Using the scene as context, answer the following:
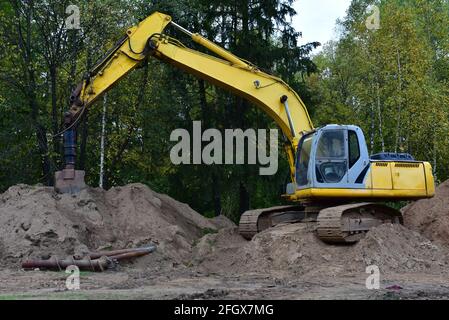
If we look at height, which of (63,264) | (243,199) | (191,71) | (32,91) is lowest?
(63,264)

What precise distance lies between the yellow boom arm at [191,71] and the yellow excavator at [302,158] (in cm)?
2

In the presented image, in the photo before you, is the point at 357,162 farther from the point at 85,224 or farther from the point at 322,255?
the point at 85,224

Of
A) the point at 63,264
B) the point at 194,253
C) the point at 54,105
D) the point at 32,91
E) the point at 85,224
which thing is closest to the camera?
the point at 63,264

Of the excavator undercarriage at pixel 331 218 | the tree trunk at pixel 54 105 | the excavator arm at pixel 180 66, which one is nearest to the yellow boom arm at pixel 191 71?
the excavator arm at pixel 180 66

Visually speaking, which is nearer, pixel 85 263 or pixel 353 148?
pixel 85 263

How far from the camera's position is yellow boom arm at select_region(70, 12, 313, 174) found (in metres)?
13.1

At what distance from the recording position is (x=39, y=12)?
1941 centimetres

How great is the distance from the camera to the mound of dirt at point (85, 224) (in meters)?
12.0

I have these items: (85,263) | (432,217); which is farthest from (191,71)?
(432,217)

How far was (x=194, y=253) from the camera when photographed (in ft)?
42.8

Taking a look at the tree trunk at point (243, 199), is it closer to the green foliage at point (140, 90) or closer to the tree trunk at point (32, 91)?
the green foliage at point (140, 90)

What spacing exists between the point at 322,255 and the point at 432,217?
337 centimetres

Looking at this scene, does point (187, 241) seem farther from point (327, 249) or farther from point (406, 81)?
point (406, 81)
